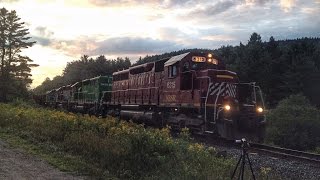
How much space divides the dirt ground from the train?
878 centimetres

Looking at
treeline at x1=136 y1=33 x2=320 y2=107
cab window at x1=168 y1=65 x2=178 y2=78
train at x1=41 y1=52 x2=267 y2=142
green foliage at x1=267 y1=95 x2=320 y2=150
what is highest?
treeline at x1=136 y1=33 x2=320 y2=107

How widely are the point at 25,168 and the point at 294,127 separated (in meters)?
32.2

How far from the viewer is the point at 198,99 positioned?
790 inches

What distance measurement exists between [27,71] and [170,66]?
57262 millimetres

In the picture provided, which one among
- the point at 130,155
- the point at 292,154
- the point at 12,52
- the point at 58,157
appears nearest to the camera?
the point at 130,155

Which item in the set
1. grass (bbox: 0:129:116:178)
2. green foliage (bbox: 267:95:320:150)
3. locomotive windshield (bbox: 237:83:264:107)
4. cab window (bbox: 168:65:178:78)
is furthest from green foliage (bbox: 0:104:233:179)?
green foliage (bbox: 267:95:320:150)

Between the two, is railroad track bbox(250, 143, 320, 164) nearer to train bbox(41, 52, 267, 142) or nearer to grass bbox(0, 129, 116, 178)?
train bbox(41, 52, 267, 142)

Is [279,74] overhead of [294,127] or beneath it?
overhead

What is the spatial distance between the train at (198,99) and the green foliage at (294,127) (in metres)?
15.5

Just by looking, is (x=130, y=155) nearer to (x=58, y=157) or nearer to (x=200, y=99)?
(x=58, y=157)

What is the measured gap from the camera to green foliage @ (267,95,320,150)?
124ft

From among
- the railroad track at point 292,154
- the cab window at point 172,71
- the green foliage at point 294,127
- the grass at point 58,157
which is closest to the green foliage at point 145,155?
the grass at point 58,157

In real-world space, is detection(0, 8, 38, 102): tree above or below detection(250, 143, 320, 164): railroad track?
above

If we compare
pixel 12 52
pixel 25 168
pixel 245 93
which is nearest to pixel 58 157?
pixel 25 168
